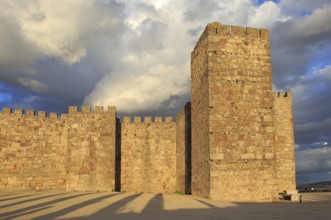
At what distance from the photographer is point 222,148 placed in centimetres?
1428

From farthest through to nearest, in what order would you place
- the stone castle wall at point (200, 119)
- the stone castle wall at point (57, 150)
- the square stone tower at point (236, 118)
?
the stone castle wall at point (57, 150) → the stone castle wall at point (200, 119) → the square stone tower at point (236, 118)

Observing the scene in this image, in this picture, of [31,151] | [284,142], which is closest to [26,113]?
[31,151]

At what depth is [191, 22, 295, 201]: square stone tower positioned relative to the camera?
14176 mm

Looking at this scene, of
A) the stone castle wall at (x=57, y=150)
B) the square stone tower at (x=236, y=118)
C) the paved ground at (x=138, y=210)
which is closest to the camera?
the paved ground at (x=138, y=210)

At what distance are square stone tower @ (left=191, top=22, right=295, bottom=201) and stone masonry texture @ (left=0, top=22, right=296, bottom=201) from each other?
4cm

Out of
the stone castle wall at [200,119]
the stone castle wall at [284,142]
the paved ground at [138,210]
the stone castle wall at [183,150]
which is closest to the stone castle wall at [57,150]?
the stone castle wall at [183,150]

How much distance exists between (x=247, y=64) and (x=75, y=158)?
35.7 ft

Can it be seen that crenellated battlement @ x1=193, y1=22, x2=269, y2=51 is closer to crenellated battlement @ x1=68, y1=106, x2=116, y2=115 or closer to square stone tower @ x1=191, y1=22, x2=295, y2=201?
square stone tower @ x1=191, y1=22, x2=295, y2=201

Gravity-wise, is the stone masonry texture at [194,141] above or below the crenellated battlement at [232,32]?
below

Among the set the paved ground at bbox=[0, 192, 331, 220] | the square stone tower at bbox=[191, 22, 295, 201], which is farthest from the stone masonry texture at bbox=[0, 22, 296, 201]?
the paved ground at bbox=[0, 192, 331, 220]

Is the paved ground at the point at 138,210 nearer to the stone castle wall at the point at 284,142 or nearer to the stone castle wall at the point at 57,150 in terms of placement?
the stone castle wall at the point at 57,150

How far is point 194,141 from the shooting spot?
17.0 m

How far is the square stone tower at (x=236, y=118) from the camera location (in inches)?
558

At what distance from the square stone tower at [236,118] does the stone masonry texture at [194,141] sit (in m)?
0.04
